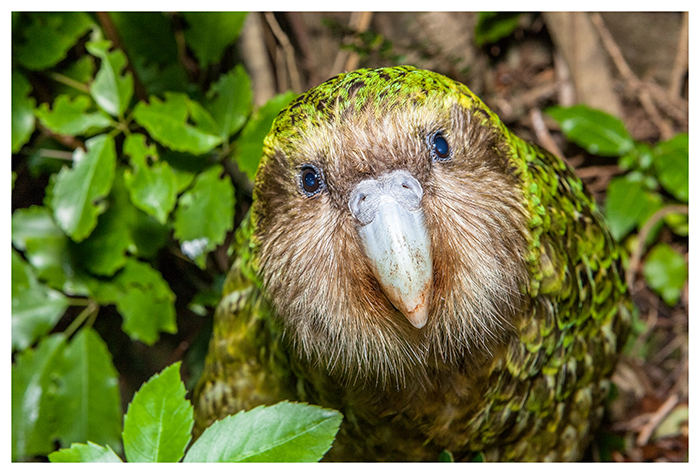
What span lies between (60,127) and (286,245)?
0.96 metres

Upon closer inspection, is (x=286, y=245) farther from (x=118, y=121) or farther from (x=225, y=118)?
(x=118, y=121)

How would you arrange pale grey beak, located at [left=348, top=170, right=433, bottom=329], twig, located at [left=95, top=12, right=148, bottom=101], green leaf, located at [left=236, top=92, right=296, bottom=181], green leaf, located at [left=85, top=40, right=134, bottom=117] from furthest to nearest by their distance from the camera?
twig, located at [left=95, top=12, right=148, bottom=101], green leaf, located at [left=85, top=40, right=134, bottom=117], green leaf, located at [left=236, top=92, right=296, bottom=181], pale grey beak, located at [left=348, top=170, right=433, bottom=329]

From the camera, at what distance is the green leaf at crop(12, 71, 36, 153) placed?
1.83 meters

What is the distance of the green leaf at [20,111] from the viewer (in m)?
1.83

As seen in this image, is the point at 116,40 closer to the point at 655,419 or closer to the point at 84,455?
the point at 84,455

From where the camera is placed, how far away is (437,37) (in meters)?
2.23

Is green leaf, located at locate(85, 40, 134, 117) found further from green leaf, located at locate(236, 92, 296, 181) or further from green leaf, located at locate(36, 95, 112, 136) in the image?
green leaf, located at locate(236, 92, 296, 181)

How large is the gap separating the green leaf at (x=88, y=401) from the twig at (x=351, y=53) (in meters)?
1.31

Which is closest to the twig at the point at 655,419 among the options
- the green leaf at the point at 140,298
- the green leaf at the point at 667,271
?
the green leaf at the point at 667,271

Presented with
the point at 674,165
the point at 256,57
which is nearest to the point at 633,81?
the point at 674,165

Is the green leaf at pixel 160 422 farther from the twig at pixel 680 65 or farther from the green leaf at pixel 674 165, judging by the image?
the twig at pixel 680 65

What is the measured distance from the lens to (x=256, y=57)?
2088 millimetres

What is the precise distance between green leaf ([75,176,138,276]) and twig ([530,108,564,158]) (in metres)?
1.59

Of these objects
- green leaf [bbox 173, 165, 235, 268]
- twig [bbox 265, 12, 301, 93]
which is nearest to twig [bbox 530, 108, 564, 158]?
twig [bbox 265, 12, 301, 93]
